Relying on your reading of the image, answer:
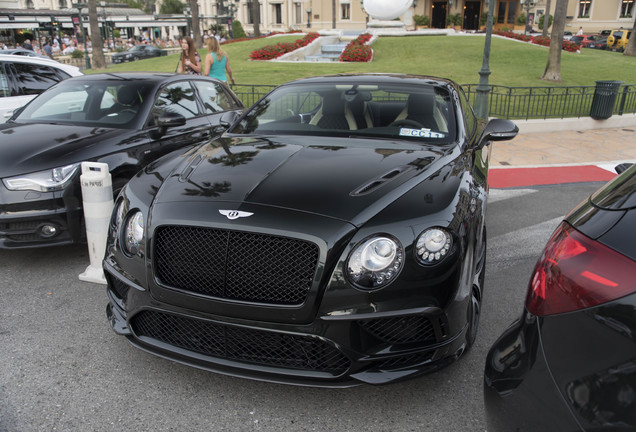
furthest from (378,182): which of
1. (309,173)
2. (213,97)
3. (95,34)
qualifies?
(95,34)

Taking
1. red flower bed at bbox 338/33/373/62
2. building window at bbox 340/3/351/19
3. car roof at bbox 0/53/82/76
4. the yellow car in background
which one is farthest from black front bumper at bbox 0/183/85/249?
building window at bbox 340/3/351/19

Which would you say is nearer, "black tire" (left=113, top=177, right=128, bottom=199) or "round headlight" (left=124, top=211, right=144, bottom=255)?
"round headlight" (left=124, top=211, right=144, bottom=255)

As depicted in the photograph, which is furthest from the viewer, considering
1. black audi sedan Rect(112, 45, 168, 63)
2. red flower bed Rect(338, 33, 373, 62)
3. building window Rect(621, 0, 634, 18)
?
building window Rect(621, 0, 634, 18)

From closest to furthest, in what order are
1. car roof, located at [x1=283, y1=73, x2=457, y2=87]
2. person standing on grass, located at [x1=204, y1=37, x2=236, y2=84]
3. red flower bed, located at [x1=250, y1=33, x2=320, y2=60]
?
1. car roof, located at [x1=283, y1=73, x2=457, y2=87]
2. person standing on grass, located at [x1=204, y1=37, x2=236, y2=84]
3. red flower bed, located at [x1=250, y1=33, x2=320, y2=60]

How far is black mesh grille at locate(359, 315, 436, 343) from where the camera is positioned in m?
2.28

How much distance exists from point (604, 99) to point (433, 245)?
38.2 feet

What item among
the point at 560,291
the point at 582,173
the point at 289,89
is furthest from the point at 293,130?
the point at 582,173

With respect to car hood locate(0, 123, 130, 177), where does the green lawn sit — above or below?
below

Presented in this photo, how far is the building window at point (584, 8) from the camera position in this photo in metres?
62.1

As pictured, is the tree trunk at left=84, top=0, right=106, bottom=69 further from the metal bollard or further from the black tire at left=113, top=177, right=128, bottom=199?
the metal bollard

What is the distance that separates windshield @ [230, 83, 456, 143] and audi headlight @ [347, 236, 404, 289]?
1.53m

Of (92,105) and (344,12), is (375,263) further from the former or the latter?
(344,12)

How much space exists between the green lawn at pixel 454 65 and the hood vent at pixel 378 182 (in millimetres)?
15010

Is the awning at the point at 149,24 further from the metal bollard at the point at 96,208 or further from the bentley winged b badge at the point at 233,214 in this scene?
the bentley winged b badge at the point at 233,214
